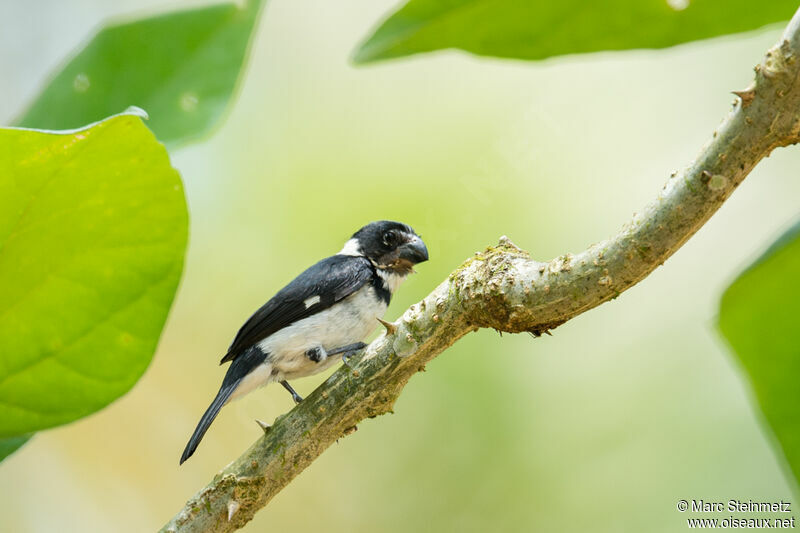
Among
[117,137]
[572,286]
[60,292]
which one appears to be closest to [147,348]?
[60,292]

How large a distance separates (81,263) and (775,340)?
987 millimetres

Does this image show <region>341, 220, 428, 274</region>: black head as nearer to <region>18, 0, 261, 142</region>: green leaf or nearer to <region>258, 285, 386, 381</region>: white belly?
<region>258, 285, 386, 381</region>: white belly

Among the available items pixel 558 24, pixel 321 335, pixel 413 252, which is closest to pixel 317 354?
pixel 321 335

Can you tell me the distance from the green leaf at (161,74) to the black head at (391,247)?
2128mm

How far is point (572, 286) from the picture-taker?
1455 mm

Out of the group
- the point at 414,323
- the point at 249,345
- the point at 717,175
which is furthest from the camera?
the point at 249,345

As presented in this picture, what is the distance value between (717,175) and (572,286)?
0.36 meters

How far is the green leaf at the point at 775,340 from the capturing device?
3.43ft

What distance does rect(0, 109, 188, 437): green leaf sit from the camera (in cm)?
88

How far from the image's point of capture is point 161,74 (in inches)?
55.2

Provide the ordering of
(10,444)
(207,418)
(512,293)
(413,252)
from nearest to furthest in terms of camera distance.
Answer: (10,444)
(512,293)
(207,418)
(413,252)

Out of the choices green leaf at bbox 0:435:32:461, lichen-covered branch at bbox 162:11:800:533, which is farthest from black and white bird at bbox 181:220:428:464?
green leaf at bbox 0:435:32:461

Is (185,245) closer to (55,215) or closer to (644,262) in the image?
(55,215)

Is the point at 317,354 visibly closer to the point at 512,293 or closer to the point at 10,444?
the point at 512,293
